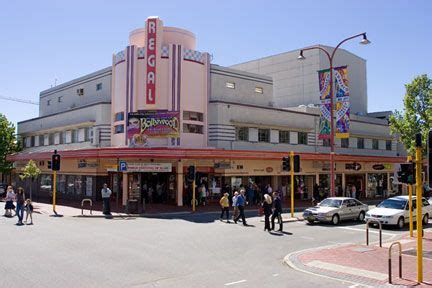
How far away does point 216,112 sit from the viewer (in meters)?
35.1

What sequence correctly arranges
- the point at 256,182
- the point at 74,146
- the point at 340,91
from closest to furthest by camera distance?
the point at 340,91 → the point at 256,182 → the point at 74,146

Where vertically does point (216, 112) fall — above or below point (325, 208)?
above

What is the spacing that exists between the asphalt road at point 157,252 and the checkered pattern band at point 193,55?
48.7 feet

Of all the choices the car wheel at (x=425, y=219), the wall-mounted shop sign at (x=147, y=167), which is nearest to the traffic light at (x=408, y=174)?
the car wheel at (x=425, y=219)

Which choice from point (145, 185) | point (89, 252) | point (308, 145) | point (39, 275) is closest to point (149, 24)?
point (145, 185)

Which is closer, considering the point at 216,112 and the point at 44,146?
the point at 216,112

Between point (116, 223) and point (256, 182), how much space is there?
53.4 feet

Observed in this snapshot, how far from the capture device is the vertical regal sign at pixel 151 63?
33.2 m

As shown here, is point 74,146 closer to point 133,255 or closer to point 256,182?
point 256,182

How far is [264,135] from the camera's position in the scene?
125 feet

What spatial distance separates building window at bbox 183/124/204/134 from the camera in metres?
34.4

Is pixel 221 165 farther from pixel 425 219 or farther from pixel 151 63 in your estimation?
pixel 425 219

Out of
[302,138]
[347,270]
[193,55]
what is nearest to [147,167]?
[193,55]

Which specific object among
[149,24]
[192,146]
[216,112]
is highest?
[149,24]
